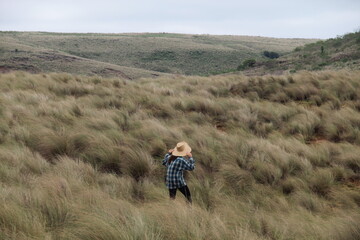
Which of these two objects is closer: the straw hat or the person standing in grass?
the person standing in grass

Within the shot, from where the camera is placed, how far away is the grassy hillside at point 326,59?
23469mm

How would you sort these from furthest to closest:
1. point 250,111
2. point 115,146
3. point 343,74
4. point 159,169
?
point 343,74 → point 250,111 → point 115,146 → point 159,169

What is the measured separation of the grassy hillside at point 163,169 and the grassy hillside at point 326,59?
529 inches

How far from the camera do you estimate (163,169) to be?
5605mm

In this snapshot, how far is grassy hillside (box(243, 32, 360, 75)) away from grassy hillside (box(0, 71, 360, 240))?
1342 cm

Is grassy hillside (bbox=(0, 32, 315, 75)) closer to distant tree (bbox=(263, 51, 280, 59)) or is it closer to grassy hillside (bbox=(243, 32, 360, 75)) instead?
distant tree (bbox=(263, 51, 280, 59))

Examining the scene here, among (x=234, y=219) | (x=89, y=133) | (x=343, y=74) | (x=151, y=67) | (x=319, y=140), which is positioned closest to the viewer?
(x=234, y=219)

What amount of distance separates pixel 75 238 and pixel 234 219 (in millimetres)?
1771

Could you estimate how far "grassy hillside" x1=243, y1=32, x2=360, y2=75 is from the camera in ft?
77.0

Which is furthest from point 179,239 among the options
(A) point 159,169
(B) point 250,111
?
(B) point 250,111

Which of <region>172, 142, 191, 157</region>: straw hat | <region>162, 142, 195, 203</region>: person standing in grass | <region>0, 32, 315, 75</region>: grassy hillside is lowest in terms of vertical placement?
<region>0, 32, 315, 75</region>: grassy hillside

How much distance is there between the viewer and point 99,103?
9.91 m

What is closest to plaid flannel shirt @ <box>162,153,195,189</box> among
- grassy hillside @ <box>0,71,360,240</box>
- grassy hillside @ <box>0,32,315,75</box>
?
grassy hillside @ <box>0,71,360,240</box>

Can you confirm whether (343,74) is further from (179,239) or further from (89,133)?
(179,239)
